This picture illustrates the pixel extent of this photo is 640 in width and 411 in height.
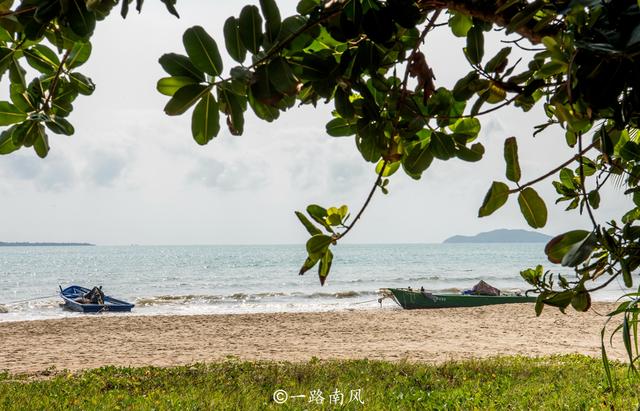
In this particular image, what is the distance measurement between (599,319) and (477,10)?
15636 mm

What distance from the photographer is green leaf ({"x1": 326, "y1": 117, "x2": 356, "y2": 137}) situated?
1108mm

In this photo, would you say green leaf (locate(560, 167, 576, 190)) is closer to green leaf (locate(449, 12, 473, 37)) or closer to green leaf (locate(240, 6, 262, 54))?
green leaf (locate(449, 12, 473, 37))

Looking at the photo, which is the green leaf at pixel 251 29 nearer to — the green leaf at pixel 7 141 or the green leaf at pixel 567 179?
the green leaf at pixel 7 141

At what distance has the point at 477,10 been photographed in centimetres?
84

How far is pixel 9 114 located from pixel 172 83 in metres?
0.40

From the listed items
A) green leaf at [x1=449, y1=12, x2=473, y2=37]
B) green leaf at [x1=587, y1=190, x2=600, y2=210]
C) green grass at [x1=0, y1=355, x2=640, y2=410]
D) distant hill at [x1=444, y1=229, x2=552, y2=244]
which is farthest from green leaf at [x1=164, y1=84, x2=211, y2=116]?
distant hill at [x1=444, y1=229, x2=552, y2=244]

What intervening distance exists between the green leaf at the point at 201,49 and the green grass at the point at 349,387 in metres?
3.45

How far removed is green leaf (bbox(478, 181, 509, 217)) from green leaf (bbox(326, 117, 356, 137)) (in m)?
0.35

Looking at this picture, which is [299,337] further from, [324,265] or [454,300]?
[324,265]

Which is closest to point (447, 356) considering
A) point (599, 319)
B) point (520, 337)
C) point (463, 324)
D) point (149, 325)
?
point (520, 337)

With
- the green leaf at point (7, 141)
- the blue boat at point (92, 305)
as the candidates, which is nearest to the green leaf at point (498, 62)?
the green leaf at point (7, 141)

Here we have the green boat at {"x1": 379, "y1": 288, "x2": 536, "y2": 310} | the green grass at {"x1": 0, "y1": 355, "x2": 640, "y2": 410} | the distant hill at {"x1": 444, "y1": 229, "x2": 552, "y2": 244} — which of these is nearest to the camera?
the green grass at {"x1": 0, "y1": 355, "x2": 640, "y2": 410}

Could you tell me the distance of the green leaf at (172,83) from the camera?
2.37 feet

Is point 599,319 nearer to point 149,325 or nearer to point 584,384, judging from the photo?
point 584,384
